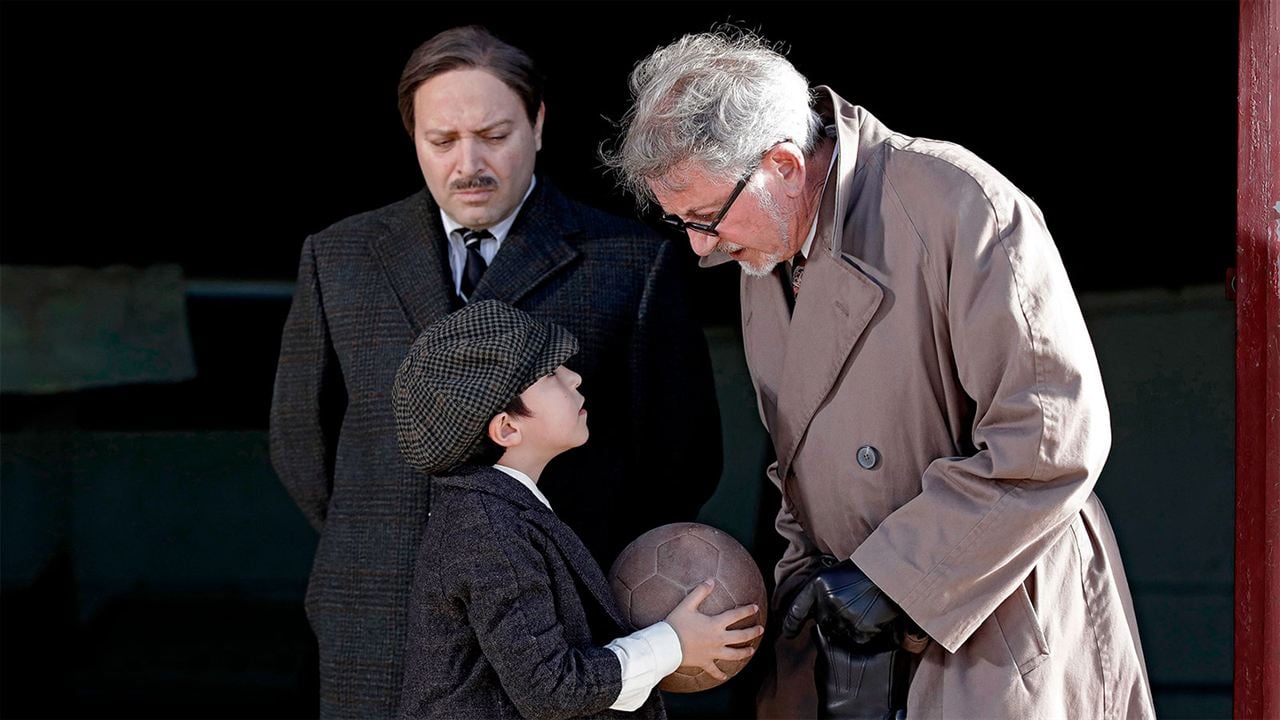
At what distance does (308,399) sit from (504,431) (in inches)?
38.8

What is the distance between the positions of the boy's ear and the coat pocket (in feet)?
3.03

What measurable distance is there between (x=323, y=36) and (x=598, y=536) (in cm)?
327

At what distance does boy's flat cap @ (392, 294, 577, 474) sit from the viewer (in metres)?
2.55

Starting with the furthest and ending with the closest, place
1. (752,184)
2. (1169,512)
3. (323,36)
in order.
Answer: (1169,512)
(323,36)
(752,184)

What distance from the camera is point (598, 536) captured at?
3201 millimetres

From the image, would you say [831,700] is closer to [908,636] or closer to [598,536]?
[908,636]

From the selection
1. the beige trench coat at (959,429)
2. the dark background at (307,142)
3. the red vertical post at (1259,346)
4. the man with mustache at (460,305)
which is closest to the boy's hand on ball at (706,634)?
the beige trench coat at (959,429)

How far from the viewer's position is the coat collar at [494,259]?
10.7ft

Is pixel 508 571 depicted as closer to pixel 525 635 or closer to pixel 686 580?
pixel 525 635

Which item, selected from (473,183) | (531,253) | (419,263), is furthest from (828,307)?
(419,263)

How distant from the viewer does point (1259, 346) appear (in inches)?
110

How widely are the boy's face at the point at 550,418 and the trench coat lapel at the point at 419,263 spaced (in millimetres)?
685

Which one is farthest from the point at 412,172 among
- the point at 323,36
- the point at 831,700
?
the point at 831,700

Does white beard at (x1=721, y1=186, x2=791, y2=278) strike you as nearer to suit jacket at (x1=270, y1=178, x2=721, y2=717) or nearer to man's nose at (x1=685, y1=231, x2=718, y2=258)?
man's nose at (x1=685, y1=231, x2=718, y2=258)
